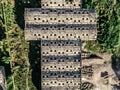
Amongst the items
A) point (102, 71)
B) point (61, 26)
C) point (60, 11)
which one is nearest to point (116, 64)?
→ point (102, 71)

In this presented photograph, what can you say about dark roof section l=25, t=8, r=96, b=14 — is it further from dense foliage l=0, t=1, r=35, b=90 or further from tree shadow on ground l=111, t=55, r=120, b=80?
tree shadow on ground l=111, t=55, r=120, b=80

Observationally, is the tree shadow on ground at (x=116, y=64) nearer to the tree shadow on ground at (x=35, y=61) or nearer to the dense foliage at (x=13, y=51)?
the tree shadow on ground at (x=35, y=61)

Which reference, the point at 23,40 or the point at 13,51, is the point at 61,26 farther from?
the point at 13,51

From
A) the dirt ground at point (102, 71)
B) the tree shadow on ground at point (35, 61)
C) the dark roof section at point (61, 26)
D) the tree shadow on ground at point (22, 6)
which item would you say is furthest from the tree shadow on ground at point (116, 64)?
the tree shadow on ground at point (22, 6)

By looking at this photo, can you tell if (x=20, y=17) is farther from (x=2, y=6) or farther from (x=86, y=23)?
(x=86, y=23)

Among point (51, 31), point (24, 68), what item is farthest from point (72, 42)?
point (24, 68)

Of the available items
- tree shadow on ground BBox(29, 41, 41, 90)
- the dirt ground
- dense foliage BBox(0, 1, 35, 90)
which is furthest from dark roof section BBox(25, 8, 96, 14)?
Answer: the dirt ground
